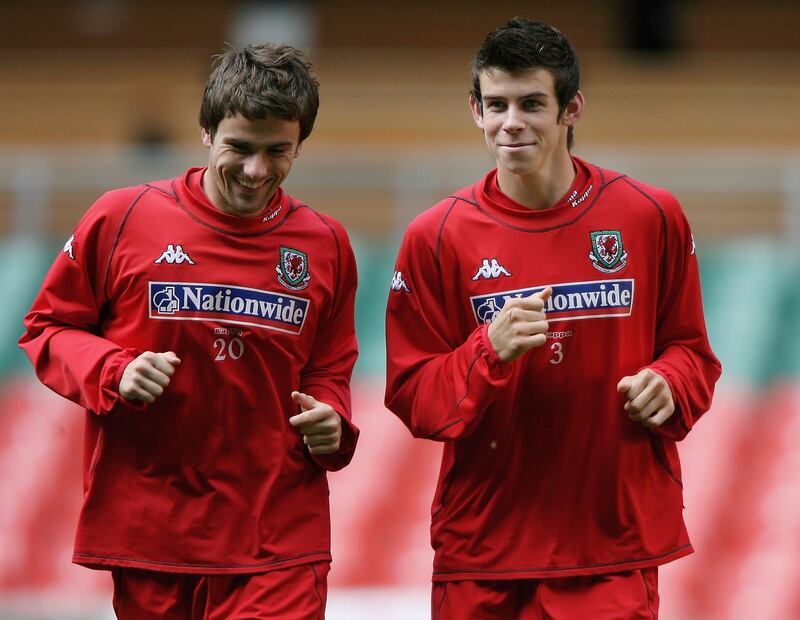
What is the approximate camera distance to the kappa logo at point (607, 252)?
4.14 metres

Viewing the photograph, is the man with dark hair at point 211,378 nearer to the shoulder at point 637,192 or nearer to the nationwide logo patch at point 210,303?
the nationwide logo patch at point 210,303

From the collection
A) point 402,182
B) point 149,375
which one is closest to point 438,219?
point 149,375

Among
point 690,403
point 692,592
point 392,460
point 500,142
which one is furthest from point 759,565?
point 500,142

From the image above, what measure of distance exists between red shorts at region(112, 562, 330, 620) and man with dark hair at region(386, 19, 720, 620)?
0.44 metres

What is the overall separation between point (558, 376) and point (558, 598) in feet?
2.12

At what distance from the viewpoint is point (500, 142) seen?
→ 409 centimetres

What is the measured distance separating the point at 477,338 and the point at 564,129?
0.74 m

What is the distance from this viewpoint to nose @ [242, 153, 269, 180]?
4039mm

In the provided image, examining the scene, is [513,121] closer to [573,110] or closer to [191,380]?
[573,110]

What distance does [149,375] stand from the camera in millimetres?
3852

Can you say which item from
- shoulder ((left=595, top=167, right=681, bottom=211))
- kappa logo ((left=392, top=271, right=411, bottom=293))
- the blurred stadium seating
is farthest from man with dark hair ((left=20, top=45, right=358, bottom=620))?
the blurred stadium seating

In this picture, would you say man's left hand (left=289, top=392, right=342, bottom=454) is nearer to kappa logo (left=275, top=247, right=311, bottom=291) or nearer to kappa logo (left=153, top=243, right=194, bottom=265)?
kappa logo (left=275, top=247, right=311, bottom=291)

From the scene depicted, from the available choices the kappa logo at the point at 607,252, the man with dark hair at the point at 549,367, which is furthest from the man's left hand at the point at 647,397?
the kappa logo at the point at 607,252

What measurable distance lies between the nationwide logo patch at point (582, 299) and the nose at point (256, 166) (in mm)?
741
